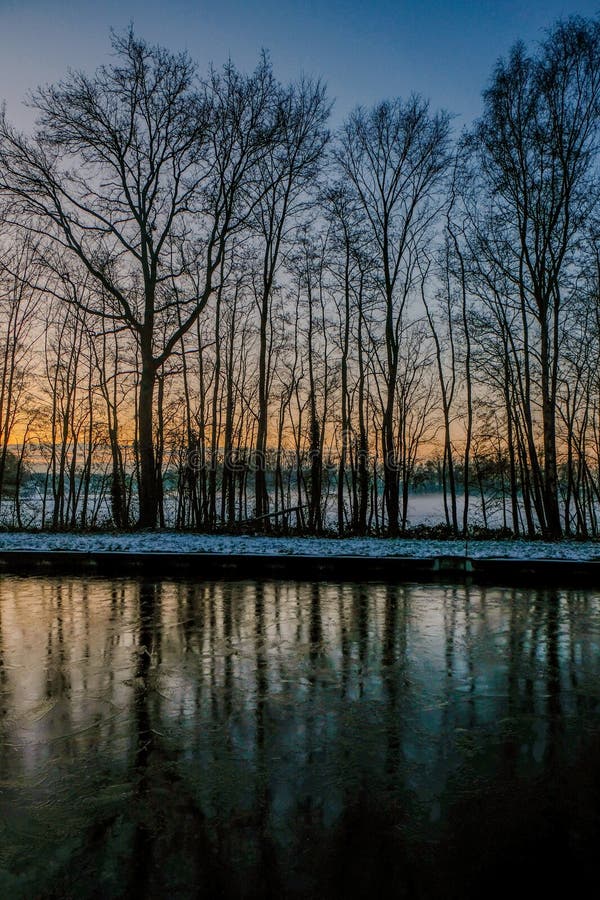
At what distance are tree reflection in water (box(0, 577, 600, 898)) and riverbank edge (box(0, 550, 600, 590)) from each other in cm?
329

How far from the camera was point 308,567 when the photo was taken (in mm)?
10508

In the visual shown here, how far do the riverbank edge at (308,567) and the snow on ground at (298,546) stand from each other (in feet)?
0.98

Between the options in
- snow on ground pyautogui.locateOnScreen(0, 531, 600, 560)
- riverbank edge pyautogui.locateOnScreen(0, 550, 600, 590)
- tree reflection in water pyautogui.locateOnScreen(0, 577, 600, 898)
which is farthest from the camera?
snow on ground pyautogui.locateOnScreen(0, 531, 600, 560)

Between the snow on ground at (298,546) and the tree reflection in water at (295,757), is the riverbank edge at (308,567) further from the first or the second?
the tree reflection in water at (295,757)

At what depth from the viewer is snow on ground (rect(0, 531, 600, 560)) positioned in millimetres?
11023

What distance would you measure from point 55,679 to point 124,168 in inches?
643

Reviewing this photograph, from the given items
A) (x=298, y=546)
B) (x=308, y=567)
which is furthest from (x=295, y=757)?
(x=298, y=546)

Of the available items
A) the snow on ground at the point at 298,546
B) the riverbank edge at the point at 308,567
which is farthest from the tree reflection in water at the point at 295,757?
the snow on ground at the point at 298,546

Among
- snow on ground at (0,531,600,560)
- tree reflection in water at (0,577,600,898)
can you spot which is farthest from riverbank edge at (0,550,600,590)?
tree reflection in water at (0,577,600,898)

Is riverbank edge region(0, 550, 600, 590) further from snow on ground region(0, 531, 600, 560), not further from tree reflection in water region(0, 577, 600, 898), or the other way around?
tree reflection in water region(0, 577, 600, 898)

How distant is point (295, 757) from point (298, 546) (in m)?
8.55

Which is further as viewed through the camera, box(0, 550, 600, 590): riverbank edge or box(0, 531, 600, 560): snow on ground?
box(0, 531, 600, 560): snow on ground

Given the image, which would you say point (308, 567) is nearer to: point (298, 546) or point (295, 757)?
point (298, 546)

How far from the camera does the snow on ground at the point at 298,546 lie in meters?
11.0
